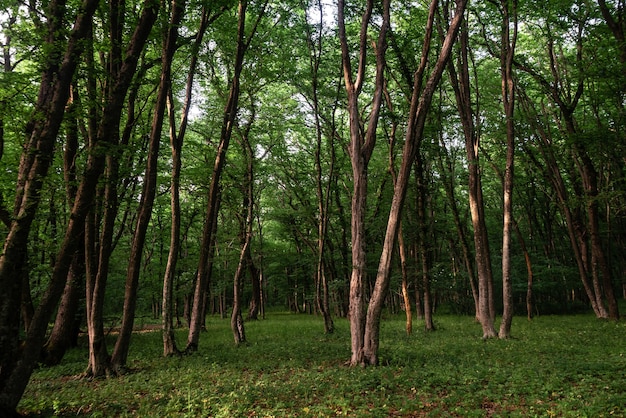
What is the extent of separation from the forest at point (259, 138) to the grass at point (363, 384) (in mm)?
1122

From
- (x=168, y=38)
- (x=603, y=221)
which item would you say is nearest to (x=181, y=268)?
(x=168, y=38)

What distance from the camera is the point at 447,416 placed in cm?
560

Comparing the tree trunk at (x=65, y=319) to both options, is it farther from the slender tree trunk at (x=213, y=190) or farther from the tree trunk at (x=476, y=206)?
the tree trunk at (x=476, y=206)

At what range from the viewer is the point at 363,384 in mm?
7438

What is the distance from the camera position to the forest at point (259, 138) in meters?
7.20

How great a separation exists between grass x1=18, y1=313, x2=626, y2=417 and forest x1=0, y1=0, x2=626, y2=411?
44.2 inches

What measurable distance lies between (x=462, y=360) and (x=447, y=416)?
4.43m

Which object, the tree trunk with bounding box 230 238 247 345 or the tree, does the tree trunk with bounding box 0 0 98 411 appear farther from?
the tree trunk with bounding box 230 238 247 345

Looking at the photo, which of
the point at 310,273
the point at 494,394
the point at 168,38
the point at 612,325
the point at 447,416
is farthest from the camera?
the point at 310,273

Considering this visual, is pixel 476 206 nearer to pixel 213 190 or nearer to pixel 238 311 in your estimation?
pixel 213 190

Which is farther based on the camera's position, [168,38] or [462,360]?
[168,38]

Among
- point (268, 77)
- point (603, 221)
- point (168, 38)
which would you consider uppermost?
point (268, 77)

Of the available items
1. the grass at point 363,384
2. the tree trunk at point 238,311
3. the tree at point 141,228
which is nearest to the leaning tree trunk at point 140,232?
the tree at point 141,228

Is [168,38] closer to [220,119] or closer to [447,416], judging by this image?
[220,119]
